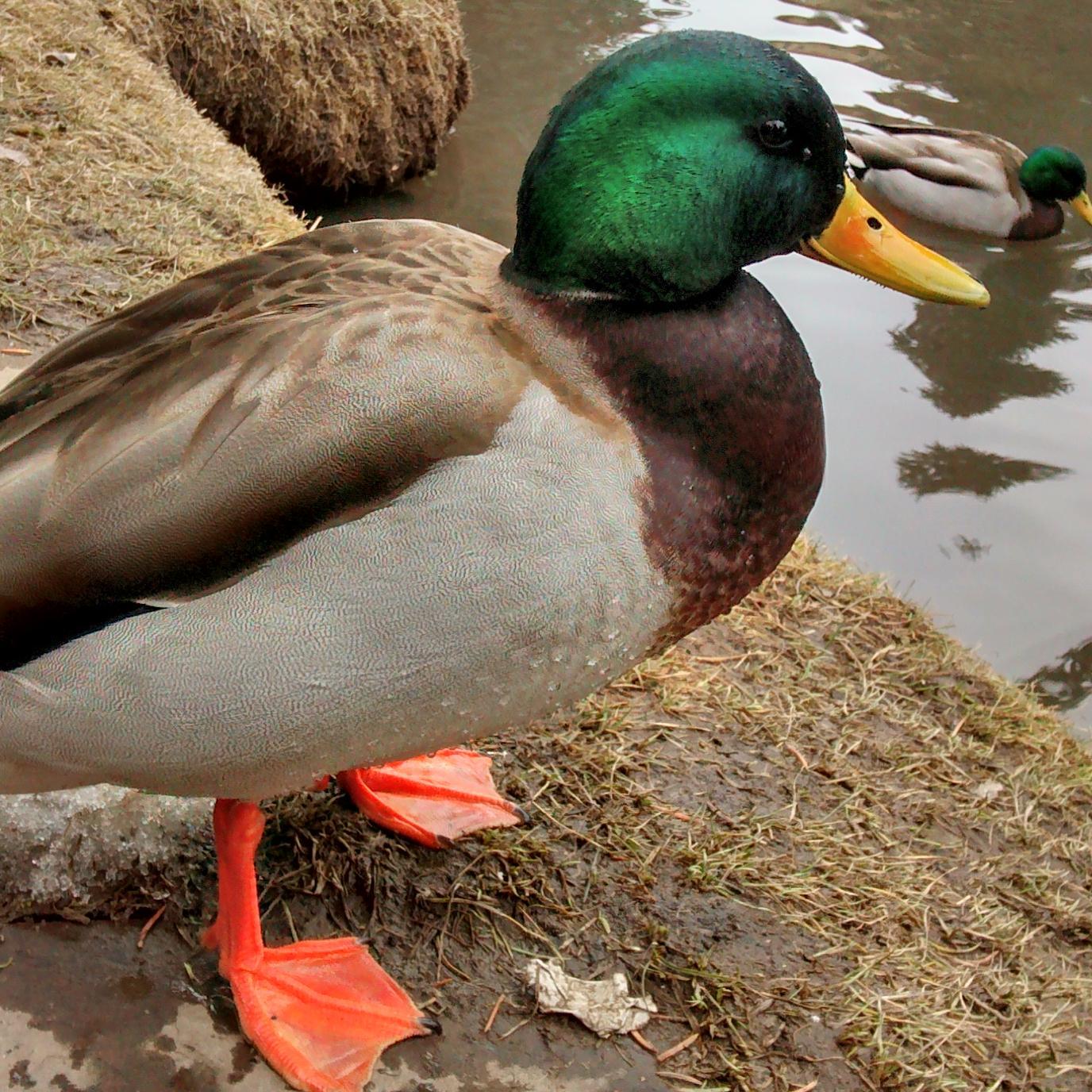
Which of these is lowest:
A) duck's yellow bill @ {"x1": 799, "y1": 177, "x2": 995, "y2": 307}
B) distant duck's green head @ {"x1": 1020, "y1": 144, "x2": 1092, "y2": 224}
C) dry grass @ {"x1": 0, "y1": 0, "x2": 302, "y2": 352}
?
distant duck's green head @ {"x1": 1020, "y1": 144, "x2": 1092, "y2": 224}

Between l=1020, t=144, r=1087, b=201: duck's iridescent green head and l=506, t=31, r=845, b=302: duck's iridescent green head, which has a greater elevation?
l=506, t=31, r=845, b=302: duck's iridescent green head

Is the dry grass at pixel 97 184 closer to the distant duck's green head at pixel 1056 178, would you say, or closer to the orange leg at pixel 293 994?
the orange leg at pixel 293 994

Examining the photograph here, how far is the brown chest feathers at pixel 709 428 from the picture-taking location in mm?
1943

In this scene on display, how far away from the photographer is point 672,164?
1.92 m

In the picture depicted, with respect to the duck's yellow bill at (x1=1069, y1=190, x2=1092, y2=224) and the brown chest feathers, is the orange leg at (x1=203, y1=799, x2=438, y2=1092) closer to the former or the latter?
the brown chest feathers

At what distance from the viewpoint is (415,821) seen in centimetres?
249

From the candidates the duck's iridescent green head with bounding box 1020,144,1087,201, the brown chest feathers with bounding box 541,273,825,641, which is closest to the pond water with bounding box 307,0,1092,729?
the duck's iridescent green head with bounding box 1020,144,1087,201

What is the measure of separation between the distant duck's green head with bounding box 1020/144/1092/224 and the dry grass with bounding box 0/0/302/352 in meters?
4.24

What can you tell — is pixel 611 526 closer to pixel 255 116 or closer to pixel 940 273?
pixel 940 273

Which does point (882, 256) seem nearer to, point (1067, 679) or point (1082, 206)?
point (1067, 679)

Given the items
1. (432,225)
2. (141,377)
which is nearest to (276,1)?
(432,225)

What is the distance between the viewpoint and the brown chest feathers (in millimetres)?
Result: 1943

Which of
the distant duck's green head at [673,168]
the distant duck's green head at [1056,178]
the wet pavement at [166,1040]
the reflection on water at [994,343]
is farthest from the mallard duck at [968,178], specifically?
the wet pavement at [166,1040]

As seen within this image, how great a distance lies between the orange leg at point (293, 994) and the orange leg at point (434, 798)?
33cm
